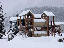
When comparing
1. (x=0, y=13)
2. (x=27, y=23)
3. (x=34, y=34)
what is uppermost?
(x=0, y=13)

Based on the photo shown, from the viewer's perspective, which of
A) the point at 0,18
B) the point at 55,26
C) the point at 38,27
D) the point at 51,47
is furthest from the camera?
the point at 55,26

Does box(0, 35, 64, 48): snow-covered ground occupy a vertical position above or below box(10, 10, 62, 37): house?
below

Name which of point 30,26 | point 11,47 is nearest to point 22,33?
point 30,26

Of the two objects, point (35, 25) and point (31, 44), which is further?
point (35, 25)

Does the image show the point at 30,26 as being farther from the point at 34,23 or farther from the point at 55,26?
the point at 55,26

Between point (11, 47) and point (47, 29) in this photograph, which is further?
point (47, 29)

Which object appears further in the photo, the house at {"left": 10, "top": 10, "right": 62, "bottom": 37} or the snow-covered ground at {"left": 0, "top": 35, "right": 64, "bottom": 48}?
the house at {"left": 10, "top": 10, "right": 62, "bottom": 37}

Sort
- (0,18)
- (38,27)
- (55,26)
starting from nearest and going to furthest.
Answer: (0,18)
(38,27)
(55,26)

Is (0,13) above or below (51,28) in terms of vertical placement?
above

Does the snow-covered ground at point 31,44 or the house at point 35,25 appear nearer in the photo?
the snow-covered ground at point 31,44

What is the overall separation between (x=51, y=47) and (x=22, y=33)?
1657 centimetres

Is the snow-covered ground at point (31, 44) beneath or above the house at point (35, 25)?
beneath

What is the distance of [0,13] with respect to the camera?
107ft

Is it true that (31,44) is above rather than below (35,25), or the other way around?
below
